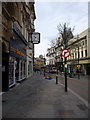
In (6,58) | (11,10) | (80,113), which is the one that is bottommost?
(80,113)

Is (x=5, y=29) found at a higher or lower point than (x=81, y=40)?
lower

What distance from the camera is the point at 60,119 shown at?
16.6 feet

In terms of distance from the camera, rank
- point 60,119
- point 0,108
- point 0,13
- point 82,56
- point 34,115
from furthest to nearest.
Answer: point 82,56
point 0,13
point 0,108
point 34,115
point 60,119

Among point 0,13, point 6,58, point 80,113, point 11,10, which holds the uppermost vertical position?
point 11,10

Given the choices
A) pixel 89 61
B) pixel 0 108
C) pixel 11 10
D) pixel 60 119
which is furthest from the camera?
pixel 89 61

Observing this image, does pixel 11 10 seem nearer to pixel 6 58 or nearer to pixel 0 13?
pixel 0 13

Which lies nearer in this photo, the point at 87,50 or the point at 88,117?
the point at 88,117


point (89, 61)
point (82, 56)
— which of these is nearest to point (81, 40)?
point (82, 56)

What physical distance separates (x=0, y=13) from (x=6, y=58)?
3087 mm

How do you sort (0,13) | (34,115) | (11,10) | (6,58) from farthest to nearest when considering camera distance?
(11,10) < (6,58) < (0,13) < (34,115)

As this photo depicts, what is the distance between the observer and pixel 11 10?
38.8ft

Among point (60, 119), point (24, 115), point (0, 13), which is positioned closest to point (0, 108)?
point (24, 115)

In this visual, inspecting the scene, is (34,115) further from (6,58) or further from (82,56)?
(82,56)

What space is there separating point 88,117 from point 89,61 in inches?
1284
